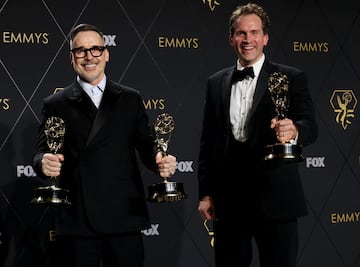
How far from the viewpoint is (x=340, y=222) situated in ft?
13.1

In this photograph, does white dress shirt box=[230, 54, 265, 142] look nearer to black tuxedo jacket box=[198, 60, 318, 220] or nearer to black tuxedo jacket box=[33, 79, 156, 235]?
black tuxedo jacket box=[198, 60, 318, 220]

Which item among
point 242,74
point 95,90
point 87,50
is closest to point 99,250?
point 95,90

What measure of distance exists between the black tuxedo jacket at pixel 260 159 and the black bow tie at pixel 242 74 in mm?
31

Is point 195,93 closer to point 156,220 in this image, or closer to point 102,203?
point 156,220

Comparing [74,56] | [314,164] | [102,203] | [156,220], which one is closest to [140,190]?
[102,203]

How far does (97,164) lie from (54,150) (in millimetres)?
173

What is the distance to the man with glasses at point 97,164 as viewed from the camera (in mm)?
2426

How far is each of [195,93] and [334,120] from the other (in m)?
0.92

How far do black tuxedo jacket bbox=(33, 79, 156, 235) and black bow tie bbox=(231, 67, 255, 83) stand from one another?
0.42m

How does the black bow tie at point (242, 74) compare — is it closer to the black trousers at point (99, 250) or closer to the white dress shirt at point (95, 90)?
the white dress shirt at point (95, 90)

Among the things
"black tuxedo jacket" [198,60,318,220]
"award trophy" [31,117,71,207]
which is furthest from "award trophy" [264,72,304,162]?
"award trophy" [31,117,71,207]

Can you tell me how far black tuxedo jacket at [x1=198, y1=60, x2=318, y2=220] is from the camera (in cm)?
250

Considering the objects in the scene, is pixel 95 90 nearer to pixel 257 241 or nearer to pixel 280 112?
pixel 280 112

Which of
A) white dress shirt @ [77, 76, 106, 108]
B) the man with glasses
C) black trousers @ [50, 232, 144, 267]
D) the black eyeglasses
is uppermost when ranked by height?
the black eyeglasses
